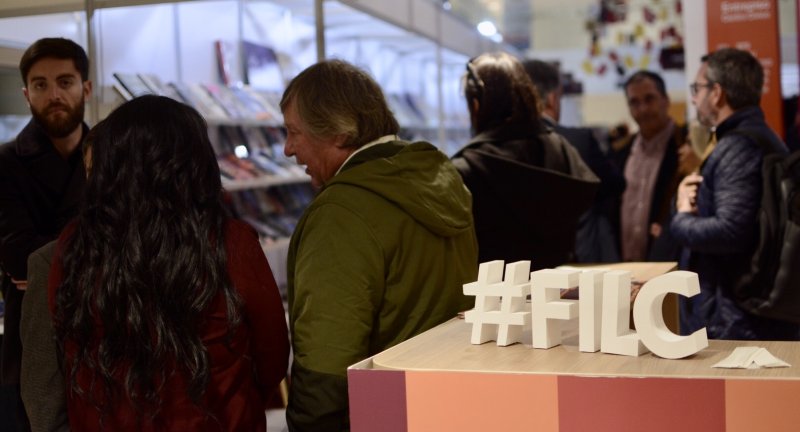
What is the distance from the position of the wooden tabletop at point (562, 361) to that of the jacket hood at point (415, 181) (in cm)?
36

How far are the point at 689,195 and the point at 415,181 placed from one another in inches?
67.3

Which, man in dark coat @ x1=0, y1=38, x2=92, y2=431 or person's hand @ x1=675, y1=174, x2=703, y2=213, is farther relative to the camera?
person's hand @ x1=675, y1=174, x2=703, y2=213

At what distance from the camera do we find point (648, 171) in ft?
15.4

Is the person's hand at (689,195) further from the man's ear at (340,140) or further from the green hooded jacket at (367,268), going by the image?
the man's ear at (340,140)

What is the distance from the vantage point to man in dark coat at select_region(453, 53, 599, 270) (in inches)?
124

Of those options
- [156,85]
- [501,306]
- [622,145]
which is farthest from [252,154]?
[501,306]

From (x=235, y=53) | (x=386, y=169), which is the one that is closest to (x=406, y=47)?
(x=235, y=53)

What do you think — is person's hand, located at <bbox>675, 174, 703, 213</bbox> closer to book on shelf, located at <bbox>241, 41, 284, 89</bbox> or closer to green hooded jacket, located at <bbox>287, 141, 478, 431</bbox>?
green hooded jacket, located at <bbox>287, 141, 478, 431</bbox>

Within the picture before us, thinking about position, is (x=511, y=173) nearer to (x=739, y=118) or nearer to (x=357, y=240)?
(x=739, y=118)

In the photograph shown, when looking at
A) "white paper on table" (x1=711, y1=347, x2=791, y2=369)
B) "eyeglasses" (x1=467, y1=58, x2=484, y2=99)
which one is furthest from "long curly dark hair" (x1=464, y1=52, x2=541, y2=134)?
"white paper on table" (x1=711, y1=347, x2=791, y2=369)

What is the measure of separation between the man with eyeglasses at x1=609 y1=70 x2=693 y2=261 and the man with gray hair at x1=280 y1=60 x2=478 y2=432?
2.61m

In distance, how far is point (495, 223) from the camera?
3188 mm

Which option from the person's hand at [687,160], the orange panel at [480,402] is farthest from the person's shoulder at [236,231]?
the person's hand at [687,160]

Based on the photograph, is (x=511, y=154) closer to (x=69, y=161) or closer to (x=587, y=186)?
(x=587, y=186)
